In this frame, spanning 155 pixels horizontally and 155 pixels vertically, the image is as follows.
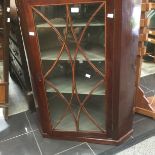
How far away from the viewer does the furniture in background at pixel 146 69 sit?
1.72m

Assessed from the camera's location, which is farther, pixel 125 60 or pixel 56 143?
pixel 56 143

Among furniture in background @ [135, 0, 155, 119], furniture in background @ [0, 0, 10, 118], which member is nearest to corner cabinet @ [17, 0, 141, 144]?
furniture in background @ [135, 0, 155, 119]

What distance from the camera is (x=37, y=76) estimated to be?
5.34 feet

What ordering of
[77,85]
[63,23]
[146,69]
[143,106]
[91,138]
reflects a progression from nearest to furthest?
[63,23], [77,85], [91,138], [143,106], [146,69]

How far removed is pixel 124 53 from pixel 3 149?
4.12 ft

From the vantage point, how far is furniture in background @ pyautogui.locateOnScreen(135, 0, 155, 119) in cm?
172

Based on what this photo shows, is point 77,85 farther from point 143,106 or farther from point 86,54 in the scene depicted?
point 143,106

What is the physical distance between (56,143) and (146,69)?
5.96 feet

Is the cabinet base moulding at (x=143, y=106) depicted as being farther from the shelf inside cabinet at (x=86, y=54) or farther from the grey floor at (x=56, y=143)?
the shelf inside cabinet at (x=86, y=54)

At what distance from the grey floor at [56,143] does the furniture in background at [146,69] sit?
117mm

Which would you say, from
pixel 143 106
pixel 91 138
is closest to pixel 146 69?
pixel 143 106

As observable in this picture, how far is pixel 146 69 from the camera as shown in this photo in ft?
10.3

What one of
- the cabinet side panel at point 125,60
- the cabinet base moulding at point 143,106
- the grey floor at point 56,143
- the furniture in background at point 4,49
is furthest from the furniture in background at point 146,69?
the furniture in background at point 4,49

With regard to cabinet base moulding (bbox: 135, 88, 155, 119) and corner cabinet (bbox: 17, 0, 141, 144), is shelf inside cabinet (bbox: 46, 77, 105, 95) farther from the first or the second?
cabinet base moulding (bbox: 135, 88, 155, 119)
